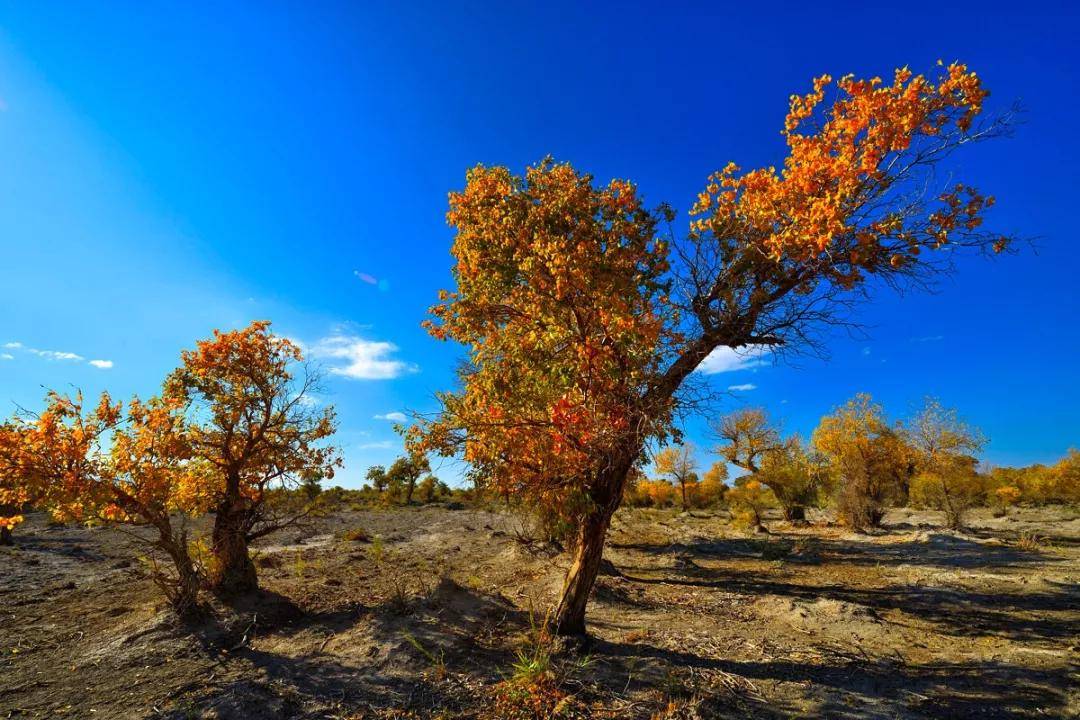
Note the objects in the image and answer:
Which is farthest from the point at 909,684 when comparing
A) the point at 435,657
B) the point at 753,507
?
the point at 753,507

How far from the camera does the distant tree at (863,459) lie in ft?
91.9

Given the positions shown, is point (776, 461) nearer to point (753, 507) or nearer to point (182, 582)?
point (753, 507)

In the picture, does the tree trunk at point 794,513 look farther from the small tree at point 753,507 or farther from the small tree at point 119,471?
the small tree at point 119,471

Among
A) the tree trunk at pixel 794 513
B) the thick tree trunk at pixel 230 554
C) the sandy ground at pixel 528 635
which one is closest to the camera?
the sandy ground at pixel 528 635

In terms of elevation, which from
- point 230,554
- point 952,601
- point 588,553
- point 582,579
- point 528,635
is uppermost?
point 588,553

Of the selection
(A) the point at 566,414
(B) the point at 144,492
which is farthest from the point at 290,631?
(A) the point at 566,414

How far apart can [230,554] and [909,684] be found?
13765 mm

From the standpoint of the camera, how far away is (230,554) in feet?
35.8

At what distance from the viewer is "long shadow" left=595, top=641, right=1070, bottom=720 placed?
22.3ft

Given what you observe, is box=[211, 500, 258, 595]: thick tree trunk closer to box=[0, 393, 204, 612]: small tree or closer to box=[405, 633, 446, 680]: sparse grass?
box=[0, 393, 204, 612]: small tree

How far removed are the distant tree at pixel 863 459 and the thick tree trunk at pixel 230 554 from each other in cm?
3102

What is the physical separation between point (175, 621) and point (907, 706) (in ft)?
43.3

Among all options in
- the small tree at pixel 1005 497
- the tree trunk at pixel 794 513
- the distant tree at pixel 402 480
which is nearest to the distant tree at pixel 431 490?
the distant tree at pixel 402 480

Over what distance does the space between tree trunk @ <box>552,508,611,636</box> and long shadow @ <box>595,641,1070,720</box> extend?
0.67m
